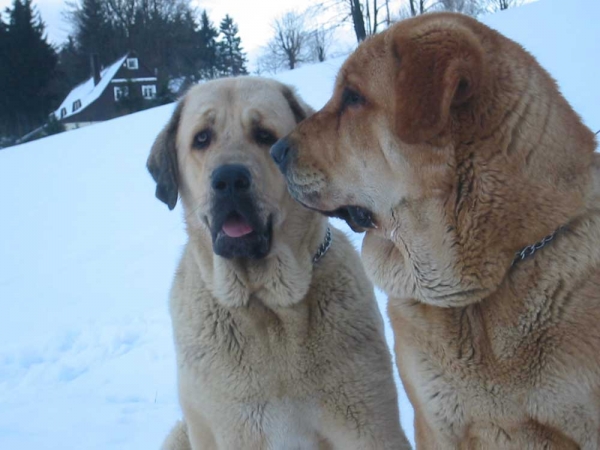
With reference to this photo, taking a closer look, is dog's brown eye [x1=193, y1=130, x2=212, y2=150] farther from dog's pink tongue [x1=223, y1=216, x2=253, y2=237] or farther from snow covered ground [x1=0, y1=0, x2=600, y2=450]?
snow covered ground [x1=0, y1=0, x2=600, y2=450]

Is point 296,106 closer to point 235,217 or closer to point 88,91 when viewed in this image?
point 235,217

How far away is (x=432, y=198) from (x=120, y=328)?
15.8ft

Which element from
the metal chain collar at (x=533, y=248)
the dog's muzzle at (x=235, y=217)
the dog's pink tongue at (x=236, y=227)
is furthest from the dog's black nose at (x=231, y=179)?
the metal chain collar at (x=533, y=248)

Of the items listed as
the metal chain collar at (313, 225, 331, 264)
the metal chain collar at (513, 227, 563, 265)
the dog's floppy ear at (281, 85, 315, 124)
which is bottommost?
the metal chain collar at (313, 225, 331, 264)

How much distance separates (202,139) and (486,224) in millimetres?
1627

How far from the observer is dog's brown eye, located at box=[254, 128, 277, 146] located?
3156mm

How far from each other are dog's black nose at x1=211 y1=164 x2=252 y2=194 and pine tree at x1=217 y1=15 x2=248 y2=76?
46609mm

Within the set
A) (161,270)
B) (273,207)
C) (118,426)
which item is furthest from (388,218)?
(161,270)

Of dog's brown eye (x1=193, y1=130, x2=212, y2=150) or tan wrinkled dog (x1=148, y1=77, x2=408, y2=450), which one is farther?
dog's brown eye (x1=193, y1=130, x2=212, y2=150)

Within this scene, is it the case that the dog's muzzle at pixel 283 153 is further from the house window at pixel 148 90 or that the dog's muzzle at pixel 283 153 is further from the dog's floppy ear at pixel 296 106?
the house window at pixel 148 90

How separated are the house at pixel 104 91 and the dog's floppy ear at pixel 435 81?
134 ft

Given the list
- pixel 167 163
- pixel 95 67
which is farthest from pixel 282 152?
pixel 95 67

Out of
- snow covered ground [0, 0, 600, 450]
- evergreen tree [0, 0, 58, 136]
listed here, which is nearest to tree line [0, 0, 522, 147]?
evergreen tree [0, 0, 58, 136]

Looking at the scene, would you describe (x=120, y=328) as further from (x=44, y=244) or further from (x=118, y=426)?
(x=44, y=244)
